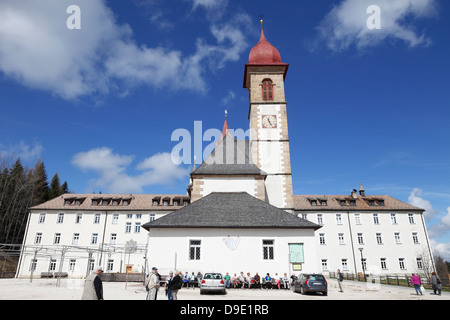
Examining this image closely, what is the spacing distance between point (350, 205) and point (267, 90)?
25.0m

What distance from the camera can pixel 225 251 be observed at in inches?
797

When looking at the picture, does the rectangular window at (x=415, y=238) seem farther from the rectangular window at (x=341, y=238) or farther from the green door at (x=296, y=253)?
the green door at (x=296, y=253)

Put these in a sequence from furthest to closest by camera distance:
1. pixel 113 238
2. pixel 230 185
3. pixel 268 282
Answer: pixel 113 238 < pixel 230 185 < pixel 268 282

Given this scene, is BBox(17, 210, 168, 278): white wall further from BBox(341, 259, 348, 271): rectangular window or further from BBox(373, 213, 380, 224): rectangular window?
BBox(373, 213, 380, 224): rectangular window

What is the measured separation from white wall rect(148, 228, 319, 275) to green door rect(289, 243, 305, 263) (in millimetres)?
242

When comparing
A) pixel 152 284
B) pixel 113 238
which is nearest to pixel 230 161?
pixel 152 284

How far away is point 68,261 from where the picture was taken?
40.6 meters

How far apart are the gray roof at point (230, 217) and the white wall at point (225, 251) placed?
0.46 metres

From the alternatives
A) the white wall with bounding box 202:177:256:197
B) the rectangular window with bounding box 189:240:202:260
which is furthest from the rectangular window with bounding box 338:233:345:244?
the rectangular window with bounding box 189:240:202:260

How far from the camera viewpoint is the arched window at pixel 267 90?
34.2 meters

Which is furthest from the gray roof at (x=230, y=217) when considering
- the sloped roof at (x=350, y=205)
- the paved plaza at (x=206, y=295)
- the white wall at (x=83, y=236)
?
the sloped roof at (x=350, y=205)

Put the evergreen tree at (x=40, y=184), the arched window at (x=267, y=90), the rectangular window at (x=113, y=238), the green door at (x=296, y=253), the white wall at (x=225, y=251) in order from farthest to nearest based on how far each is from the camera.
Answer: the evergreen tree at (x=40, y=184)
the rectangular window at (x=113, y=238)
the arched window at (x=267, y=90)
the green door at (x=296, y=253)
the white wall at (x=225, y=251)

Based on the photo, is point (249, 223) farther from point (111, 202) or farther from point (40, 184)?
point (40, 184)

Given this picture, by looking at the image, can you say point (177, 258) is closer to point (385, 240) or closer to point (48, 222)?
point (48, 222)
